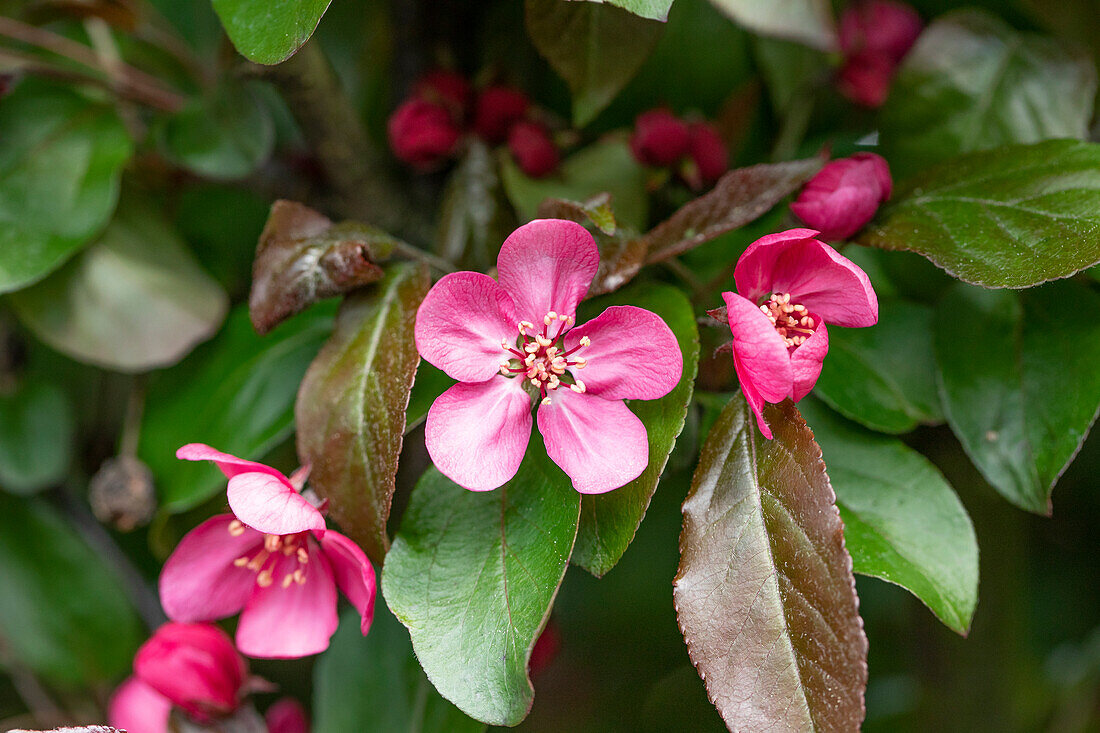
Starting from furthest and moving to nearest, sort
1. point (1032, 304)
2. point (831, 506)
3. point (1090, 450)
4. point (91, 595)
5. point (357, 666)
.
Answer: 1. point (1090, 450)
2. point (91, 595)
3. point (357, 666)
4. point (1032, 304)
5. point (831, 506)

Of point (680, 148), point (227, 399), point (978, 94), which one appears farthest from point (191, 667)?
point (978, 94)

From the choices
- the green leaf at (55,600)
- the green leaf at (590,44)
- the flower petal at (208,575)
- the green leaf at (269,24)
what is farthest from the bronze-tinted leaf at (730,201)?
the green leaf at (55,600)

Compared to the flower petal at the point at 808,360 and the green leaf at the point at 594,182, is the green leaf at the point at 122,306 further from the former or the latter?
the flower petal at the point at 808,360

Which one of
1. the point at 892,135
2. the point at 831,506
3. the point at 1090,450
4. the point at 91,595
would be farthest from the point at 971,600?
the point at 91,595

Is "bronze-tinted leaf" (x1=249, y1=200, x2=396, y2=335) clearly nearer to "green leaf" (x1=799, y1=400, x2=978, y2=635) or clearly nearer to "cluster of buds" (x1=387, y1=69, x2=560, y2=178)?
"cluster of buds" (x1=387, y1=69, x2=560, y2=178)

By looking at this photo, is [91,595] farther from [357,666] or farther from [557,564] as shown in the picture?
[557,564]

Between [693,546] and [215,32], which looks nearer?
[693,546]

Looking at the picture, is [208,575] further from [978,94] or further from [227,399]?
[978,94]
